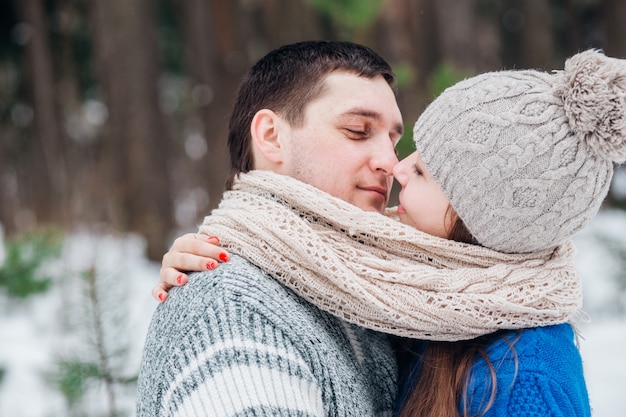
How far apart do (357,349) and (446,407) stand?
9.9 inches

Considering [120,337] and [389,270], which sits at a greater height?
[120,337]

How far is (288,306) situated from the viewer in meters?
1.39

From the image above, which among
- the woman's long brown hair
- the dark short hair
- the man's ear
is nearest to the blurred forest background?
the dark short hair

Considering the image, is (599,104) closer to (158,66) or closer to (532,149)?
(532,149)

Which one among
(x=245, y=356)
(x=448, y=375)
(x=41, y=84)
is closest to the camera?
(x=245, y=356)

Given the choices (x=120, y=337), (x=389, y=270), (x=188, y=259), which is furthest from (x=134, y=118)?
(x=389, y=270)

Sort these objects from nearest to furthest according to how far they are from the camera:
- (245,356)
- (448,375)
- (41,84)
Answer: (245,356) → (448,375) → (41,84)

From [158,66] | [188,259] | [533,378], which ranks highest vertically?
[158,66]

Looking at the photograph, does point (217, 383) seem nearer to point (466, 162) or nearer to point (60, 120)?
point (466, 162)

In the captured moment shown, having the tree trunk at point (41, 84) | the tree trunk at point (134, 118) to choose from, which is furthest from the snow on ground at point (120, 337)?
the tree trunk at point (41, 84)

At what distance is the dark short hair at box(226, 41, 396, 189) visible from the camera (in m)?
1.84

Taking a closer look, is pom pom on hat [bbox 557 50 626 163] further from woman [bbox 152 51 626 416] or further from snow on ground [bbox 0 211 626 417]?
snow on ground [bbox 0 211 626 417]

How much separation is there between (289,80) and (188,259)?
65 centimetres

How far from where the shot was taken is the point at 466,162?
4.68 feet
